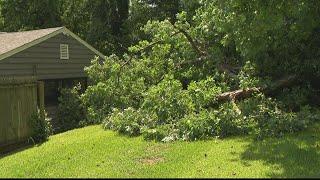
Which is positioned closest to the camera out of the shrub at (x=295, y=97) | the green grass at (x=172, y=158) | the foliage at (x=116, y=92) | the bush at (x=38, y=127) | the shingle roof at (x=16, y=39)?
the green grass at (x=172, y=158)

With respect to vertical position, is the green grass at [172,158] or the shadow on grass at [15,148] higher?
the green grass at [172,158]

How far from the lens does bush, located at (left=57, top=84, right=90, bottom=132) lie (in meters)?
21.0

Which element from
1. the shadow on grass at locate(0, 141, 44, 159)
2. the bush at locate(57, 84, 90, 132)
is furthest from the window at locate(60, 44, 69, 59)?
the shadow on grass at locate(0, 141, 44, 159)

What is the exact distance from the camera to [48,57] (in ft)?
71.1

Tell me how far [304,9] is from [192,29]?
5.56m

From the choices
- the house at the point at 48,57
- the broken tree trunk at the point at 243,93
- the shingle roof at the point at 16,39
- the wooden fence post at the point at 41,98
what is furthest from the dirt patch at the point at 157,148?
the shingle roof at the point at 16,39

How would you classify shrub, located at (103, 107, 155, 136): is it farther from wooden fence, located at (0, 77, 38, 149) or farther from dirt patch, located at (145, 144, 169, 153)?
wooden fence, located at (0, 77, 38, 149)

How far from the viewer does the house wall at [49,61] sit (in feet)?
64.2

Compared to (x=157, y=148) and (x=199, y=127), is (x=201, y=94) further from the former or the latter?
(x=157, y=148)

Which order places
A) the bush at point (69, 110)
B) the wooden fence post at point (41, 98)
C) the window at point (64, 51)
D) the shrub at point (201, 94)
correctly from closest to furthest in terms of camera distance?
the shrub at point (201, 94), the wooden fence post at point (41, 98), the bush at point (69, 110), the window at point (64, 51)

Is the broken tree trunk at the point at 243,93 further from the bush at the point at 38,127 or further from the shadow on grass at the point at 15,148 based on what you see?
the shadow on grass at the point at 15,148

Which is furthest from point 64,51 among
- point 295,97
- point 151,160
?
point 151,160

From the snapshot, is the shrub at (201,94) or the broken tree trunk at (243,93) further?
the broken tree trunk at (243,93)

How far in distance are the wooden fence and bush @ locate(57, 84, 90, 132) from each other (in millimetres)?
7002
